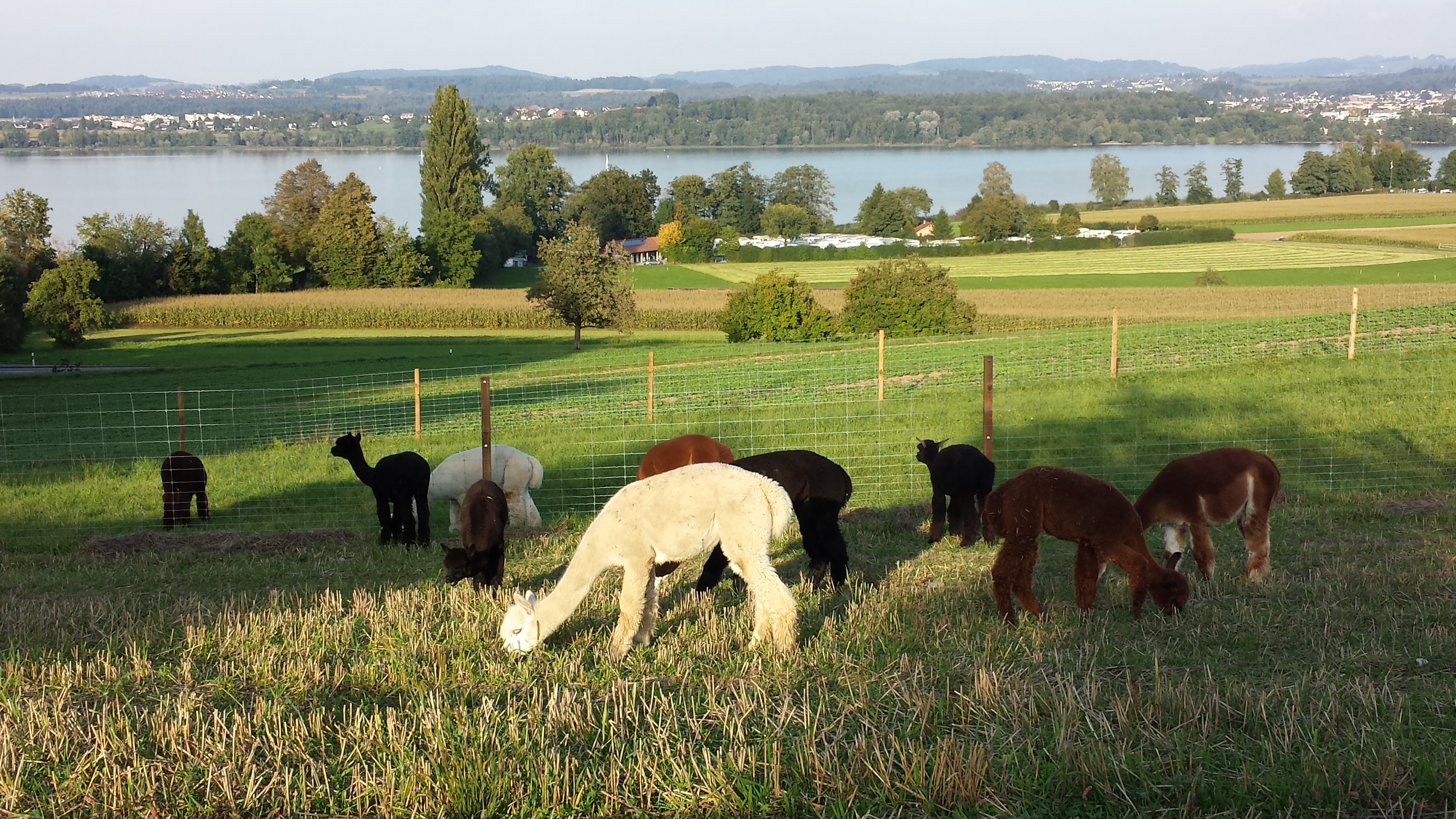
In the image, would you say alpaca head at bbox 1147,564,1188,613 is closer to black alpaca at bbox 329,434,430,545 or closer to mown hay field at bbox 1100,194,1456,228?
black alpaca at bbox 329,434,430,545

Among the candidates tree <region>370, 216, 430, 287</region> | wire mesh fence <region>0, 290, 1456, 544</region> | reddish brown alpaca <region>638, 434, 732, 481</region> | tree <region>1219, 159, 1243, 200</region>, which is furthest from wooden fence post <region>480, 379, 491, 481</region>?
tree <region>1219, 159, 1243, 200</region>

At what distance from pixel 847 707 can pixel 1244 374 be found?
762 inches

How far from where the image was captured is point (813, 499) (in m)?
9.11

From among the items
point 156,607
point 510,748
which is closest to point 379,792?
point 510,748

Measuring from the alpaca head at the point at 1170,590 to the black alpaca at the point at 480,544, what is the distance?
522 centimetres

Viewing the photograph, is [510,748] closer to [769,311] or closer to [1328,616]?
[1328,616]

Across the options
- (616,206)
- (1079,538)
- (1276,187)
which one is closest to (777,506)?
(1079,538)

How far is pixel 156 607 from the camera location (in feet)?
29.8

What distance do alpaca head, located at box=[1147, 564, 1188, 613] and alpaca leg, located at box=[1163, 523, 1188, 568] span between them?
1.18 m

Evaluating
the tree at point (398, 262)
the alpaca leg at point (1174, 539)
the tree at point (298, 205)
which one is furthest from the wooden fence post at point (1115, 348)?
the tree at point (298, 205)

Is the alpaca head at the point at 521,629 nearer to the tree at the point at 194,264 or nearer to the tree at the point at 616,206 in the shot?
the tree at the point at 194,264

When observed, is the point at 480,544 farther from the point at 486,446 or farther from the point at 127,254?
the point at 127,254

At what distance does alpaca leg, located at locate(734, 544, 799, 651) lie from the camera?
727 centimetres

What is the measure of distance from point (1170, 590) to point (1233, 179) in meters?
128
